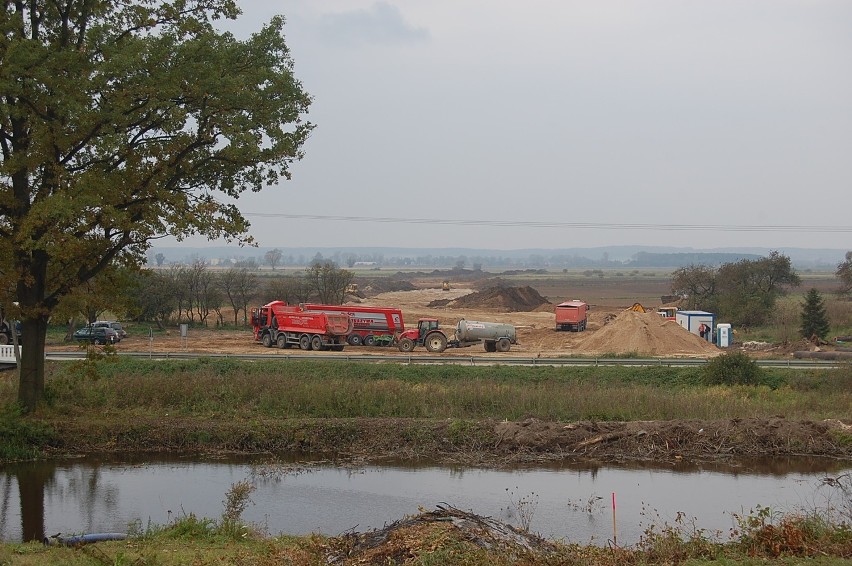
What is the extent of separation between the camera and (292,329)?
2056 inches

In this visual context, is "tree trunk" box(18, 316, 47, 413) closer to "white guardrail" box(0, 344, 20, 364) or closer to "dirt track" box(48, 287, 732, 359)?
"white guardrail" box(0, 344, 20, 364)

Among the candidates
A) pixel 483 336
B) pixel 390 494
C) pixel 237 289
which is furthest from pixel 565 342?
pixel 390 494

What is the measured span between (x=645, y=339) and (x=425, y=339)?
12.8 metres

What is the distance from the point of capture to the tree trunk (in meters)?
26.6

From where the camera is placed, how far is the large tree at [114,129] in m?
23.2

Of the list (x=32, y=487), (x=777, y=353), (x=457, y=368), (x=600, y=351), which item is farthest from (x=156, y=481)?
(x=777, y=353)

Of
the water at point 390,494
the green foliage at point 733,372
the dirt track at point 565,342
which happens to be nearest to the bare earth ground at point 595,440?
the water at point 390,494

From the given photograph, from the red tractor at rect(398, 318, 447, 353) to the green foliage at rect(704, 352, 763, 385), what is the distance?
17745 mm

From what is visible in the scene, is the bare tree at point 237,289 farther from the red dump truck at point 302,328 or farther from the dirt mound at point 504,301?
the dirt mound at point 504,301

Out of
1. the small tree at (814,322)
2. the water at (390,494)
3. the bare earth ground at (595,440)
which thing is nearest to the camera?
the water at (390,494)

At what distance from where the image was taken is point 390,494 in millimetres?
21562

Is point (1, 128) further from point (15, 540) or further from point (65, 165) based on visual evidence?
point (15, 540)

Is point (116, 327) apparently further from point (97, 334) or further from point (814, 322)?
point (814, 322)

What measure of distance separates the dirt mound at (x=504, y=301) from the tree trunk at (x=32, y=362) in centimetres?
6899
